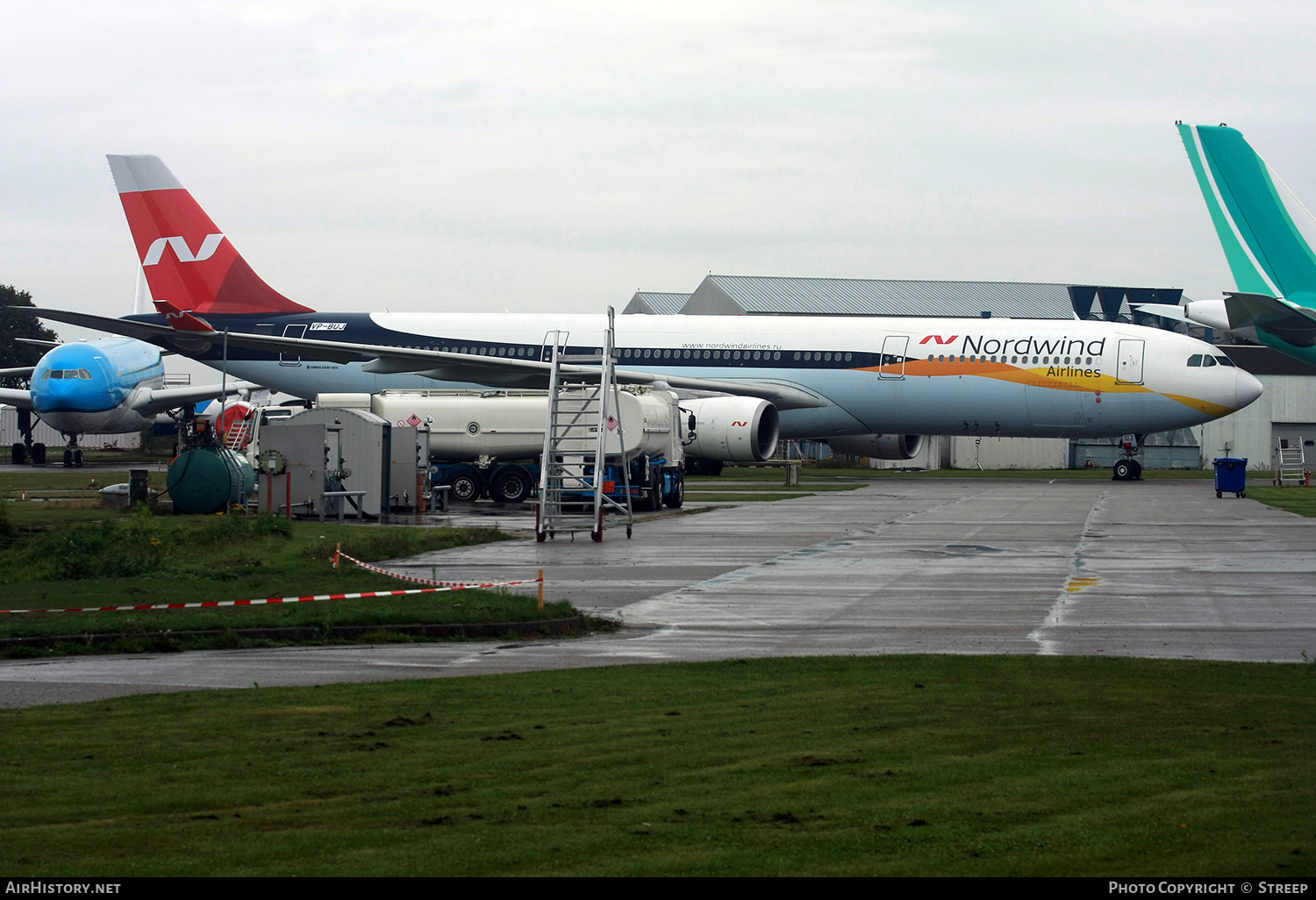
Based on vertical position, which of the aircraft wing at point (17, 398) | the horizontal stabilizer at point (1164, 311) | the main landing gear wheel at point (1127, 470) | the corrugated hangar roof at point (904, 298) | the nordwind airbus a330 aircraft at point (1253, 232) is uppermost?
the corrugated hangar roof at point (904, 298)

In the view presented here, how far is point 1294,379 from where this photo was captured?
64.8 metres

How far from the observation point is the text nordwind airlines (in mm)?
37656

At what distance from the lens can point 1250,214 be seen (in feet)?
95.5

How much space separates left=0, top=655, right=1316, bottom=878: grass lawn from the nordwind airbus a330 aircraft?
21.4 meters

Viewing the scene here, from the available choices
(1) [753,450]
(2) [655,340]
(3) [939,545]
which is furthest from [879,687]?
(2) [655,340]

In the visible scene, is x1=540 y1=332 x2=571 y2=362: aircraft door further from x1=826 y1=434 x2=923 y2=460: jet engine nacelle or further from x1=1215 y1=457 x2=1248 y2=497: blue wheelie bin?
x1=1215 y1=457 x2=1248 y2=497: blue wheelie bin

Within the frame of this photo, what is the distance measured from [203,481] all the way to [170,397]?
25.7m

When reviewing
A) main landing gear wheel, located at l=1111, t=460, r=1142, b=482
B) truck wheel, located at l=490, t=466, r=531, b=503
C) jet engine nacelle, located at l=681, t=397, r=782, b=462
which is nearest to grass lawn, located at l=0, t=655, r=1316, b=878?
truck wheel, located at l=490, t=466, r=531, b=503

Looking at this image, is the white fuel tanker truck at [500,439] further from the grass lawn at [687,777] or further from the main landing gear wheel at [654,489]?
the grass lawn at [687,777]

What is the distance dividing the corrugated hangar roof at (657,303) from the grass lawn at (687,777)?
90.1 metres

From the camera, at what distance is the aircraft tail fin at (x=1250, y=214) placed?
28969 millimetres

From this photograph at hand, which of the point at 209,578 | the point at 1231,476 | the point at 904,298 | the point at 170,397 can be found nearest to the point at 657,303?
the point at 904,298

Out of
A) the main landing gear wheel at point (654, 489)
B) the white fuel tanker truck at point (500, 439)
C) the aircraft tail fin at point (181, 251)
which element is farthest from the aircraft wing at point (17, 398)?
the main landing gear wheel at point (654, 489)
